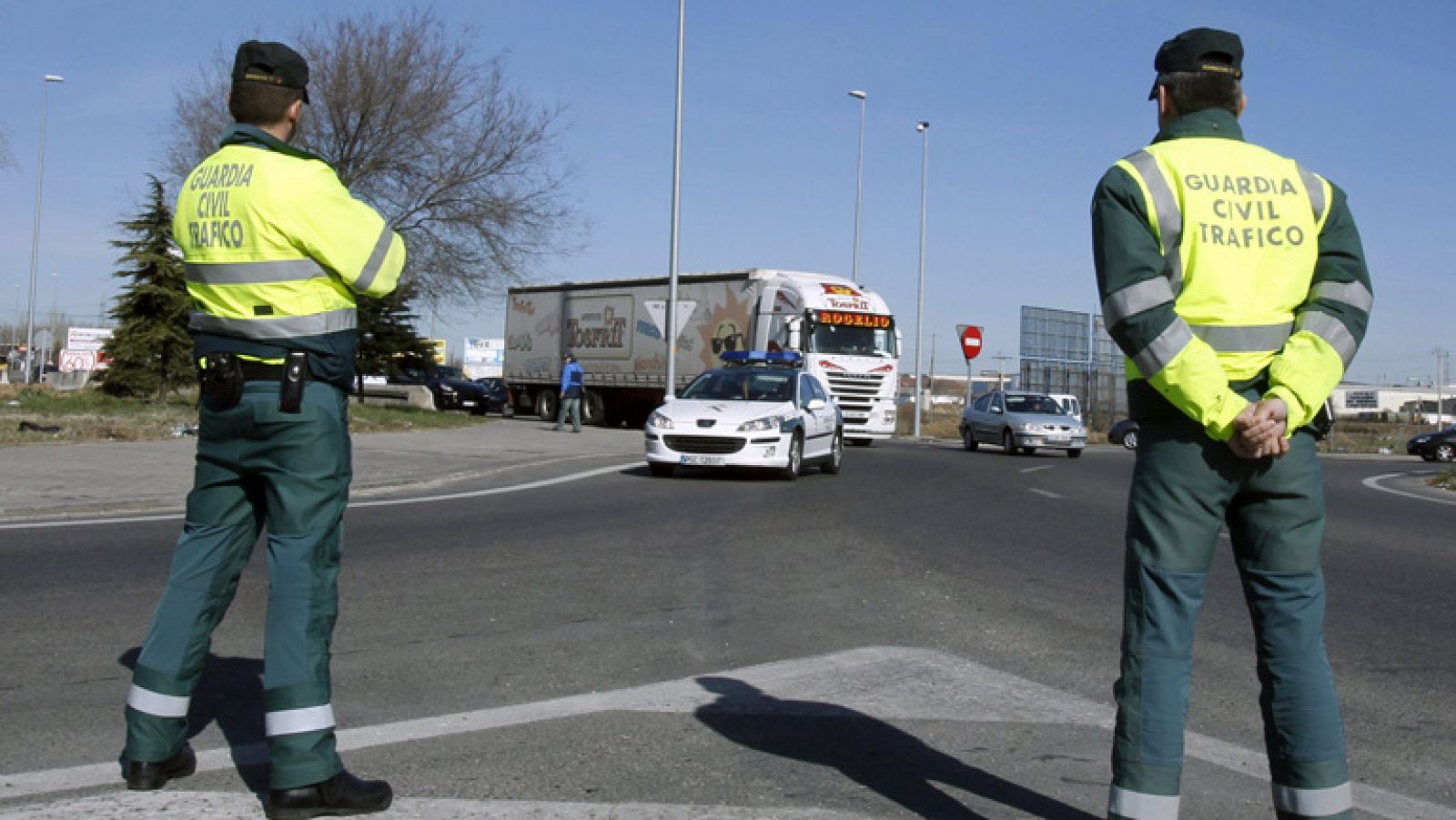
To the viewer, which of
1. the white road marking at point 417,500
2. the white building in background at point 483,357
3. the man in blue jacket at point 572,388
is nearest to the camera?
the white road marking at point 417,500

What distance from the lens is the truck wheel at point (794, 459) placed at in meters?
17.5

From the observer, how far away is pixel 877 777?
13.3 feet

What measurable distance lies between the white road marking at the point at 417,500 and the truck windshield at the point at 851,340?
998cm

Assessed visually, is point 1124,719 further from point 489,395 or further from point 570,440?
point 489,395

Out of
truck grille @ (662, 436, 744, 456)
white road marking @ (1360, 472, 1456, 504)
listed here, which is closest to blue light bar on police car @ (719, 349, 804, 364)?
truck grille @ (662, 436, 744, 456)

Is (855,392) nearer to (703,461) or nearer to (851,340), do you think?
(851,340)

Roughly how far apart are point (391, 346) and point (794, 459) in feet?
Answer: 88.9

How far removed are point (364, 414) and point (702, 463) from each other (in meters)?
13.4

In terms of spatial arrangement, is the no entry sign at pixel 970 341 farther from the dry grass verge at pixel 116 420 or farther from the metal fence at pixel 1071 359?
the dry grass verge at pixel 116 420

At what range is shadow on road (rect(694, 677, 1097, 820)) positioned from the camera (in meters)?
3.84

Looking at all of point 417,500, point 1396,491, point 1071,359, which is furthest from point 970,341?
point 417,500

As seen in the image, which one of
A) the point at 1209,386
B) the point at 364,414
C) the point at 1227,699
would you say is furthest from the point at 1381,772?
the point at 364,414

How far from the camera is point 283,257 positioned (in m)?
3.73

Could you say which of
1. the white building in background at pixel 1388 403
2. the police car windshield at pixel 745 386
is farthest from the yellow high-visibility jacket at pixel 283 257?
the white building in background at pixel 1388 403
